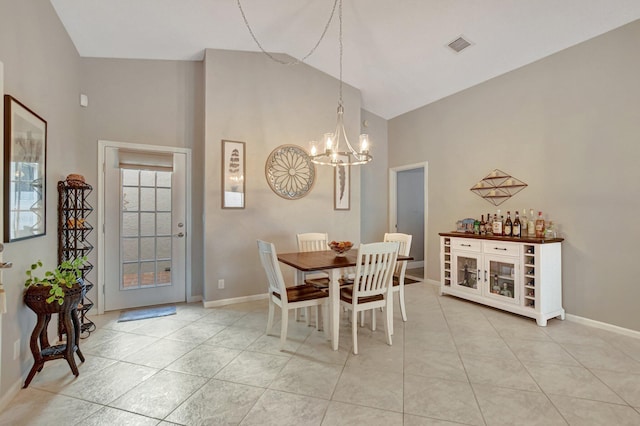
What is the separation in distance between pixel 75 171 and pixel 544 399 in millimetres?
4621

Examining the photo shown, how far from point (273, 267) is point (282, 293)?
245mm

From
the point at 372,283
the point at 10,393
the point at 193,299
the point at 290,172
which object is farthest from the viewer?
the point at 290,172

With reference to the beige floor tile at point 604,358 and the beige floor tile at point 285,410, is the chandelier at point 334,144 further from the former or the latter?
the beige floor tile at point 604,358

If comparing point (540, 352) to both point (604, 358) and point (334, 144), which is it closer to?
point (604, 358)

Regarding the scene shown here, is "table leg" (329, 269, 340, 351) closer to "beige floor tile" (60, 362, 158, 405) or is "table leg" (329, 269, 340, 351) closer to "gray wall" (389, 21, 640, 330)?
"beige floor tile" (60, 362, 158, 405)

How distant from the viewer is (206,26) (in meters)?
3.47

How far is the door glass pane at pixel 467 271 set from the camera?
3.90 m

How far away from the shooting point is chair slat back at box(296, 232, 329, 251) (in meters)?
3.72

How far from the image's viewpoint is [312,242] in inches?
149

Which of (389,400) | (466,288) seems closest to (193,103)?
(389,400)

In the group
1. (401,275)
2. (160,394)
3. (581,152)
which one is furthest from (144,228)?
(581,152)

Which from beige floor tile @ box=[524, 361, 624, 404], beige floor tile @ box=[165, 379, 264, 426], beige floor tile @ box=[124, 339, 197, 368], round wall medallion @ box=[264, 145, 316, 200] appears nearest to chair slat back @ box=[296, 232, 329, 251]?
round wall medallion @ box=[264, 145, 316, 200]

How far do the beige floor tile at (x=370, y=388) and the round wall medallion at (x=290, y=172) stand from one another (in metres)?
2.57

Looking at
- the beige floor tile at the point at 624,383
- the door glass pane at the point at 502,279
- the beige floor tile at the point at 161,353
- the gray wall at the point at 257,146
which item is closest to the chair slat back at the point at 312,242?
the gray wall at the point at 257,146
